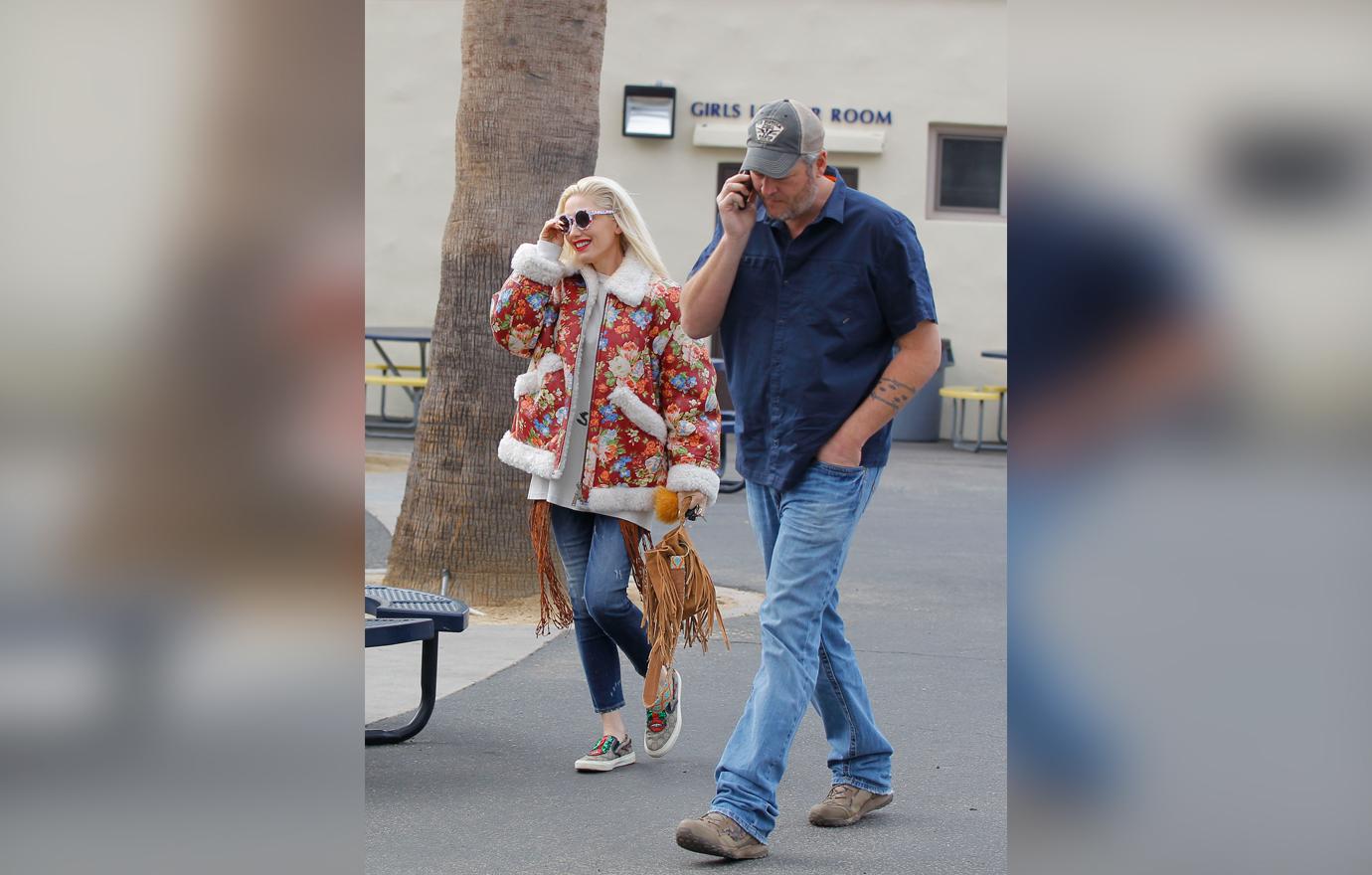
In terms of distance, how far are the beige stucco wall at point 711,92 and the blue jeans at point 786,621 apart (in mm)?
13334

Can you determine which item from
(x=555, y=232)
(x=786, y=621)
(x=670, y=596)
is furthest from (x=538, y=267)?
(x=786, y=621)

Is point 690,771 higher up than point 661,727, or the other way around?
point 661,727

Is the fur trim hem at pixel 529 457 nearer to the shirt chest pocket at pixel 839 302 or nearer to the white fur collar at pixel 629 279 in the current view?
the white fur collar at pixel 629 279

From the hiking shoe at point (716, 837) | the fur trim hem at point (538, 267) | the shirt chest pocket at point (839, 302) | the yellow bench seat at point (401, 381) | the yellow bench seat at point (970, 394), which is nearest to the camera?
the hiking shoe at point (716, 837)

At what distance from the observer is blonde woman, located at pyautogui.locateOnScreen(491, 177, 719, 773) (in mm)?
5012

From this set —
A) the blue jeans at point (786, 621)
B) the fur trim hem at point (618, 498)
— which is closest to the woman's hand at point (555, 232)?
the fur trim hem at point (618, 498)

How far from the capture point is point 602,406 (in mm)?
5020

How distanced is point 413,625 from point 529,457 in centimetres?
62

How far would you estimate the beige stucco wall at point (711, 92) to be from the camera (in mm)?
17516

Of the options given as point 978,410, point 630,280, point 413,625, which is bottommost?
point 413,625

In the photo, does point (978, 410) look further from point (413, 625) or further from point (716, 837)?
point (716, 837)
